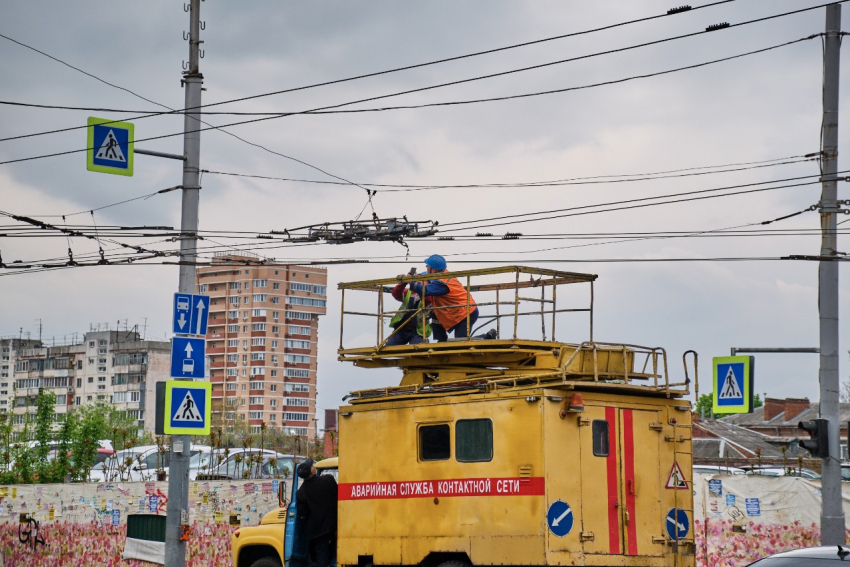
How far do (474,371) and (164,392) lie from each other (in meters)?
4.67

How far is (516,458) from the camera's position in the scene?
12047 millimetres

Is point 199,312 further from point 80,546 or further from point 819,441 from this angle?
point 819,441

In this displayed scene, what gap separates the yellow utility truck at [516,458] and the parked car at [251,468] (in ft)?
33.7

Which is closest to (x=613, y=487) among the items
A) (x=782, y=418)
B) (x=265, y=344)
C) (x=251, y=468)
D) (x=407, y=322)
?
(x=407, y=322)

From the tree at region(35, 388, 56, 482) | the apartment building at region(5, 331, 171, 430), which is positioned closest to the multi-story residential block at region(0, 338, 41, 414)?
the apartment building at region(5, 331, 171, 430)

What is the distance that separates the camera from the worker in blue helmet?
14.4 meters

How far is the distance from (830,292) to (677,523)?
5.61 m

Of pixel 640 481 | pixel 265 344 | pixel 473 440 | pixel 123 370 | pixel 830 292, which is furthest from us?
pixel 265 344

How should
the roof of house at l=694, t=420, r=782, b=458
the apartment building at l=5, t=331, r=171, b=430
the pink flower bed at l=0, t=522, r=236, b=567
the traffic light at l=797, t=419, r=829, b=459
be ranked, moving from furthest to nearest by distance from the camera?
the apartment building at l=5, t=331, r=171, b=430, the roof of house at l=694, t=420, r=782, b=458, the pink flower bed at l=0, t=522, r=236, b=567, the traffic light at l=797, t=419, r=829, b=459

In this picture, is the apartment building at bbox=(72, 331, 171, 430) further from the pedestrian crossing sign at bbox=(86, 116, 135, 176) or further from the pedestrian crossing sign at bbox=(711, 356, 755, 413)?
the pedestrian crossing sign at bbox=(711, 356, 755, 413)

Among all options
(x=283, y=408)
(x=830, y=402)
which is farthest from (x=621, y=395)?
(x=283, y=408)

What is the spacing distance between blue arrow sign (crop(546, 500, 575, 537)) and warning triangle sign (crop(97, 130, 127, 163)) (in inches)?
341

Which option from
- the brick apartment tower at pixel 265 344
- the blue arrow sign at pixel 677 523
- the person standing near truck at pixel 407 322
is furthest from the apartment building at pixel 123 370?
the blue arrow sign at pixel 677 523

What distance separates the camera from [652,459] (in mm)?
12953
